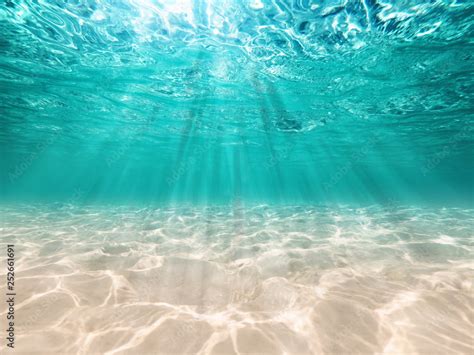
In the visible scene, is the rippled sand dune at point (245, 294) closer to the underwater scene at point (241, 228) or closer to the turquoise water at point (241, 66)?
the underwater scene at point (241, 228)

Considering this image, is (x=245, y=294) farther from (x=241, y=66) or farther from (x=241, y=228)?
(x=241, y=66)

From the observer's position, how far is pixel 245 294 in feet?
18.7

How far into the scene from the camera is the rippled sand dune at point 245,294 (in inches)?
162

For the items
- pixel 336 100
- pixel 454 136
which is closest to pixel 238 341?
pixel 336 100

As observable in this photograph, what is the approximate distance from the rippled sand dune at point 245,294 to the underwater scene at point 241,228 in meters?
0.04

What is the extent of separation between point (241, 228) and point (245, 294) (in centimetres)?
686

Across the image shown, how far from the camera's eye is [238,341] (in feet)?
13.5

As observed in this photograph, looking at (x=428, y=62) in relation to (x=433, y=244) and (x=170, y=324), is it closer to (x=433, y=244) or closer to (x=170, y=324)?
(x=433, y=244)

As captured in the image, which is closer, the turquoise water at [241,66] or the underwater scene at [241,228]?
the underwater scene at [241,228]

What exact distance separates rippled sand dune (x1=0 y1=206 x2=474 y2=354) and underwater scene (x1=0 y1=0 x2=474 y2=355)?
0.04 meters

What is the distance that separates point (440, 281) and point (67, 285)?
911 centimetres

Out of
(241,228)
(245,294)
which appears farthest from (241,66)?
(245,294)

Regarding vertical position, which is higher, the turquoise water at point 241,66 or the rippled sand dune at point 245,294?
the turquoise water at point 241,66

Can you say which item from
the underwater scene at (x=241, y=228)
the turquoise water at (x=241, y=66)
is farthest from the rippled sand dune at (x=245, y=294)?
the turquoise water at (x=241, y=66)
